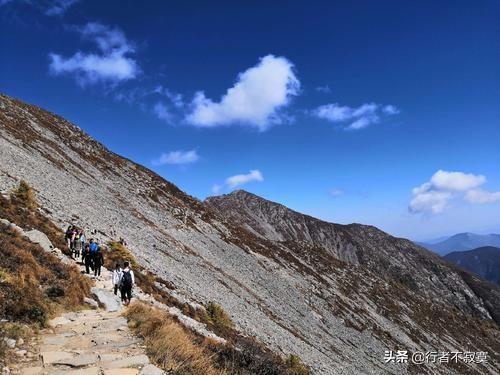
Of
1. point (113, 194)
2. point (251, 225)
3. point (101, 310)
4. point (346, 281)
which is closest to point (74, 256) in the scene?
point (101, 310)

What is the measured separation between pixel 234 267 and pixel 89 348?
152 feet

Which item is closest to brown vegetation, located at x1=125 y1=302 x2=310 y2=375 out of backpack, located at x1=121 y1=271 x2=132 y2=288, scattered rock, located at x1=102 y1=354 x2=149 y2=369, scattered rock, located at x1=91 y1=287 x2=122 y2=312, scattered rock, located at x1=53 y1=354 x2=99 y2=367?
scattered rock, located at x1=102 y1=354 x2=149 y2=369

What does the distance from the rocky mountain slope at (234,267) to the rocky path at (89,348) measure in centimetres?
1831

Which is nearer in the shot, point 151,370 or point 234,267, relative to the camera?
point 151,370

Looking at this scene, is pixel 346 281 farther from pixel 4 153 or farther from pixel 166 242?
pixel 4 153

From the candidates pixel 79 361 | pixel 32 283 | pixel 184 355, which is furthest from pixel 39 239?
pixel 184 355

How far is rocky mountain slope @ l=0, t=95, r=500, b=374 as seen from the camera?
38.6m

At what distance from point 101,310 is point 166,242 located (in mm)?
32557

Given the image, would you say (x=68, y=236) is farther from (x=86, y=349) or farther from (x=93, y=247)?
(x=86, y=349)

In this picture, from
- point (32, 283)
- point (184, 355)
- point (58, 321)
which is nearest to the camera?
point (184, 355)

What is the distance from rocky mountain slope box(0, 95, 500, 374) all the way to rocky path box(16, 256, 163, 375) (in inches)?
721

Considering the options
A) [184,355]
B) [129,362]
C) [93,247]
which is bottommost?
[129,362]

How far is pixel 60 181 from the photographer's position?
4694 centimetres

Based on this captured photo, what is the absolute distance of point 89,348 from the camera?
1145 centimetres
